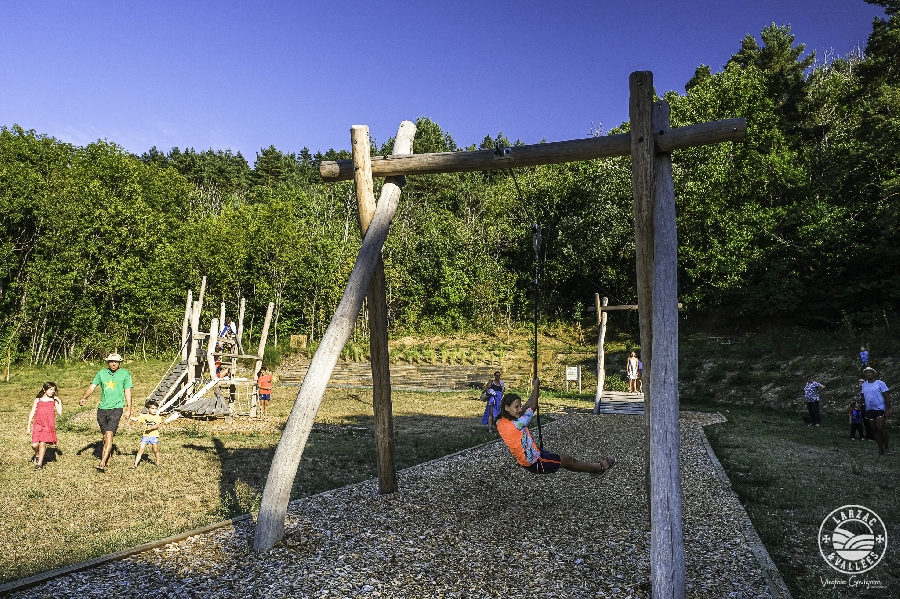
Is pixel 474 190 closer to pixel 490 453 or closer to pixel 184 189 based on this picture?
pixel 184 189

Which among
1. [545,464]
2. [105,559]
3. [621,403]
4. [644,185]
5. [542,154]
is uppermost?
[542,154]

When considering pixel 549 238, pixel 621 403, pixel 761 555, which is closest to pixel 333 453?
pixel 761 555

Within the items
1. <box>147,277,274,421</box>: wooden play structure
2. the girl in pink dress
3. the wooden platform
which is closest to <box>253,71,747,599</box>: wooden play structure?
the girl in pink dress

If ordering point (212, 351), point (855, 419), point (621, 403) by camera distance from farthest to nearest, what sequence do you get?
point (621, 403) < point (212, 351) < point (855, 419)

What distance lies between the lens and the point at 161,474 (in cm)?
881

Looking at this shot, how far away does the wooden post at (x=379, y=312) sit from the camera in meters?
6.79

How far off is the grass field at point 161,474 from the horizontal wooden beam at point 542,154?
14.1ft

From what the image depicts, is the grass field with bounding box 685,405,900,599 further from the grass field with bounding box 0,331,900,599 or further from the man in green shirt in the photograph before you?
the man in green shirt

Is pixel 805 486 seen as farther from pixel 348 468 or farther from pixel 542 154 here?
pixel 348 468

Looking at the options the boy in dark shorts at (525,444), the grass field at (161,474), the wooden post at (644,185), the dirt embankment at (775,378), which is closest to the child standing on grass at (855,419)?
the dirt embankment at (775,378)

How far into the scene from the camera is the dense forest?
88.4ft

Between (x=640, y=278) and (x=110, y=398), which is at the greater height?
(x=640, y=278)

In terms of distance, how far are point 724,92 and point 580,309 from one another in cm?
1398

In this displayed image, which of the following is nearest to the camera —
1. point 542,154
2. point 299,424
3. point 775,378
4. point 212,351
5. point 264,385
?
point 299,424
